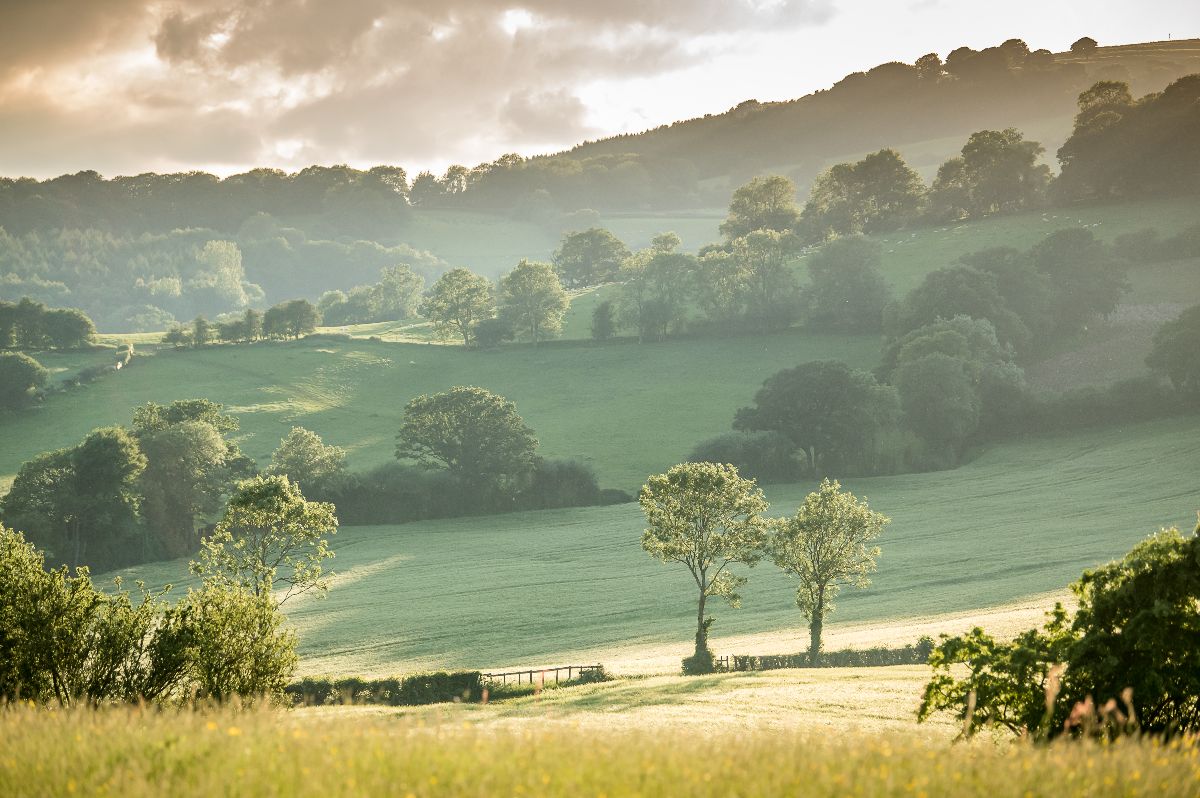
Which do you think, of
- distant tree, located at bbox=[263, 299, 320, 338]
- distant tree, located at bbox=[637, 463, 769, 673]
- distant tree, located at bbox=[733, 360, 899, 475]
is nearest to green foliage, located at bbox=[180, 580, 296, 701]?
distant tree, located at bbox=[637, 463, 769, 673]

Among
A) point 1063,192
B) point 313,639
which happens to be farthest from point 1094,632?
point 1063,192

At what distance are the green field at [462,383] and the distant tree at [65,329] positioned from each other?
406 inches

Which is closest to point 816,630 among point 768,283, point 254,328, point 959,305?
point 959,305

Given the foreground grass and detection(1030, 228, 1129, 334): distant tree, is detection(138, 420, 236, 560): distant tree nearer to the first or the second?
the foreground grass

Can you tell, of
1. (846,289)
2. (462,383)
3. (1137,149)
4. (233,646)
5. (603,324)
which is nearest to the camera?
(233,646)

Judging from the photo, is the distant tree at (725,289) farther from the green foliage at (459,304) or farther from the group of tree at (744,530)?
the group of tree at (744,530)

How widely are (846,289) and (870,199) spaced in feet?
126

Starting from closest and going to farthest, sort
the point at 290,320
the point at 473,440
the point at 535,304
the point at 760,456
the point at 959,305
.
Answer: the point at 473,440 → the point at 760,456 → the point at 959,305 → the point at 535,304 → the point at 290,320

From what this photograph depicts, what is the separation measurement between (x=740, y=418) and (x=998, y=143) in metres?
81.0

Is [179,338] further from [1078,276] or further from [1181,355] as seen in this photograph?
[1181,355]

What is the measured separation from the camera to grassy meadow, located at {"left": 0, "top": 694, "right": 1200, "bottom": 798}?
9.70 m

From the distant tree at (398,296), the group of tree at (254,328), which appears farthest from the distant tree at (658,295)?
the distant tree at (398,296)

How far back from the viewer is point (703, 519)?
163 ft

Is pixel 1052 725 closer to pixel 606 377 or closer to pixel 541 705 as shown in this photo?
pixel 541 705
